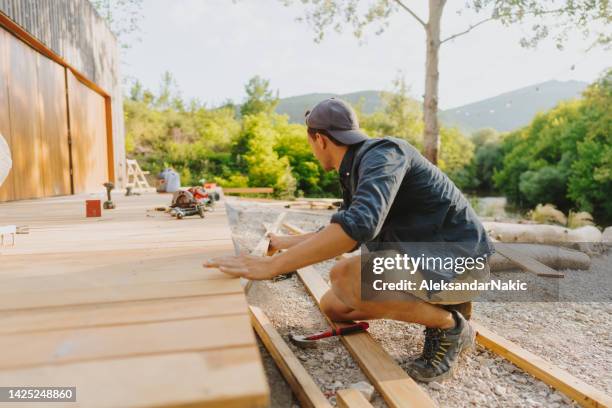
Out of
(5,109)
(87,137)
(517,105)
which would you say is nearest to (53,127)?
(5,109)

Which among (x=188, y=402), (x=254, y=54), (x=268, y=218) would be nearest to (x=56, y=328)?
(x=188, y=402)

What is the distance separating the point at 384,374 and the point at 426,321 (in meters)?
0.37

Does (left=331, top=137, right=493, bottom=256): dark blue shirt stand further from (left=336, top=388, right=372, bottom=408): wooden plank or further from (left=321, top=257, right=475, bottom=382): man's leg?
(left=336, top=388, right=372, bottom=408): wooden plank

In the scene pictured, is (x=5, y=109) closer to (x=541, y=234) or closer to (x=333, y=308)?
(x=333, y=308)

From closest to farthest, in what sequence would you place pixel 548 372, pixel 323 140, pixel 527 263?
1. pixel 548 372
2. pixel 323 140
3. pixel 527 263

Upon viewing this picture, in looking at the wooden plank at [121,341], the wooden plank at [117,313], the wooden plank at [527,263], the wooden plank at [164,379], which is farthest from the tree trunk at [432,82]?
the wooden plank at [164,379]

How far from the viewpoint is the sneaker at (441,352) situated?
2.03 meters

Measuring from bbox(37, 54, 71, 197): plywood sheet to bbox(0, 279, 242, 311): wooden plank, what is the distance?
684 centimetres

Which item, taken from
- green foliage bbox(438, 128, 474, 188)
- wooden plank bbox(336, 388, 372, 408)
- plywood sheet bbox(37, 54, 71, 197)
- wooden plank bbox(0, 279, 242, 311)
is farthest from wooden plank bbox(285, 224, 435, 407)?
green foliage bbox(438, 128, 474, 188)

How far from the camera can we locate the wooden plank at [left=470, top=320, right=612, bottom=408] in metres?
1.74

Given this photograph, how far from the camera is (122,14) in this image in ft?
60.8

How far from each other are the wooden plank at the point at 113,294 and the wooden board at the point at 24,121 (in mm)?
5924

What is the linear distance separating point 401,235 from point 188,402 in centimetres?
159

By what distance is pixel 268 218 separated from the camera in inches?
327
